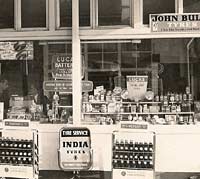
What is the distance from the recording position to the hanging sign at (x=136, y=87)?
767 centimetres

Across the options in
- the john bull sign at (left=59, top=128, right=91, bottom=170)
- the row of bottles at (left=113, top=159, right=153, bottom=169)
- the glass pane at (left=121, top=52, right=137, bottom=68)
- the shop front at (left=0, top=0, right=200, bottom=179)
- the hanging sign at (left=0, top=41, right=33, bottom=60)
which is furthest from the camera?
the hanging sign at (left=0, top=41, right=33, bottom=60)

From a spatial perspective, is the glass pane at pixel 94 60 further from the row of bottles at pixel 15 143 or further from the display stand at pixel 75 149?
the row of bottles at pixel 15 143

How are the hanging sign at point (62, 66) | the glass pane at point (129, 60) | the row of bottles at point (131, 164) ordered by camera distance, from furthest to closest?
the hanging sign at point (62, 66), the glass pane at point (129, 60), the row of bottles at point (131, 164)

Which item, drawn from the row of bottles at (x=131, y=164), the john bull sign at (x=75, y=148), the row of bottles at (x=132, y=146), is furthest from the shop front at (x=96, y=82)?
the row of bottles at (x=132, y=146)

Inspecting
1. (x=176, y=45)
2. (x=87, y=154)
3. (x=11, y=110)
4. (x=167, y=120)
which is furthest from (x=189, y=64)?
(x=11, y=110)

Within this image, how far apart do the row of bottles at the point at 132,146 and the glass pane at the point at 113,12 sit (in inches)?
70.1

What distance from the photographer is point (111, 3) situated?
7.72 meters

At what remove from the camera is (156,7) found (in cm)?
760

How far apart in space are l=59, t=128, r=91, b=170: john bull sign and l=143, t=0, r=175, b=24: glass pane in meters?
1.88

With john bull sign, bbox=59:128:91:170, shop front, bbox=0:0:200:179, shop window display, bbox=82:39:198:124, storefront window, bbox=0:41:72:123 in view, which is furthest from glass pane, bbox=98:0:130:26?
john bull sign, bbox=59:128:91:170

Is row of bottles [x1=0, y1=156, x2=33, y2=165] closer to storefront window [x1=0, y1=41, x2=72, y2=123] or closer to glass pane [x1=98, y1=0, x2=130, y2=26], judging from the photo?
storefront window [x1=0, y1=41, x2=72, y2=123]

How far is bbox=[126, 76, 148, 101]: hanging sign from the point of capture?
25.2 feet

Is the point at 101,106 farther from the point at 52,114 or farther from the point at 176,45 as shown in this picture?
the point at 176,45

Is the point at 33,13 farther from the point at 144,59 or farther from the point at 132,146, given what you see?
the point at 132,146
